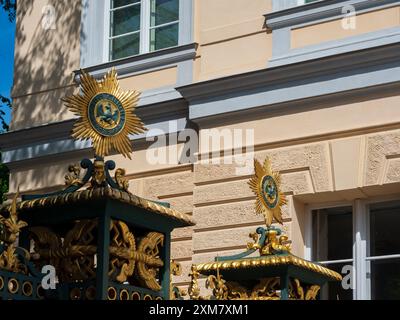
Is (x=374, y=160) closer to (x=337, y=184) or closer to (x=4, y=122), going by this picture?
(x=337, y=184)

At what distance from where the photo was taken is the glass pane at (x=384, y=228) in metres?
11.7

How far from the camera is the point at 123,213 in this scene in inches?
275

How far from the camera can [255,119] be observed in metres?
12.7

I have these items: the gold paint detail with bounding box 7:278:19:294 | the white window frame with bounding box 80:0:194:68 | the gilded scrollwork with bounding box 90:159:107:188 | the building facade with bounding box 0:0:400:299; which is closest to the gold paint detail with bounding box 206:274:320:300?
the gilded scrollwork with bounding box 90:159:107:188

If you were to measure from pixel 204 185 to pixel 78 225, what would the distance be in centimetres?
612

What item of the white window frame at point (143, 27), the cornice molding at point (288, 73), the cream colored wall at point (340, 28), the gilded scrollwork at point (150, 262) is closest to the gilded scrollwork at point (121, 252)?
the gilded scrollwork at point (150, 262)

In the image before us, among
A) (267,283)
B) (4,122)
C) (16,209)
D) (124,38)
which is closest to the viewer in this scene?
(16,209)

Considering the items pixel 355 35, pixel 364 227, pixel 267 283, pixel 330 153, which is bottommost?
pixel 267 283

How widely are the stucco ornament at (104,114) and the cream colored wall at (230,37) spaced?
5663 millimetres

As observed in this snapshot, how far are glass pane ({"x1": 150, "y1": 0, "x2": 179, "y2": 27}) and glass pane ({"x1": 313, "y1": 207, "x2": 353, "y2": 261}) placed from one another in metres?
3.54

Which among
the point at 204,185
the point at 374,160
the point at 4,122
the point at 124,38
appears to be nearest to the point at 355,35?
the point at 374,160

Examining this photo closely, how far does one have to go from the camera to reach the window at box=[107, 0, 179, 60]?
14.2 metres

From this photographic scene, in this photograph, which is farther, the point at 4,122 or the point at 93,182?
the point at 4,122

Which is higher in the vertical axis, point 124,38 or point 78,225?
point 124,38
